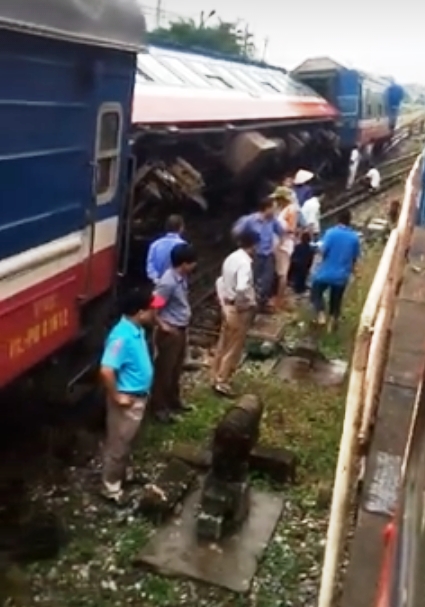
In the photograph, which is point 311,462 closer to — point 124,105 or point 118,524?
point 118,524

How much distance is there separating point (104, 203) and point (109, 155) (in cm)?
33

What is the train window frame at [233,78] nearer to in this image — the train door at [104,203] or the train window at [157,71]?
the train window at [157,71]

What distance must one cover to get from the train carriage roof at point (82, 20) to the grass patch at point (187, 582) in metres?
2.74

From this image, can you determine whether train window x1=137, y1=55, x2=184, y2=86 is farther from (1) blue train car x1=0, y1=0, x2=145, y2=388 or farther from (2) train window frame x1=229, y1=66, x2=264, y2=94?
(2) train window frame x1=229, y1=66, x2=264, y2=94

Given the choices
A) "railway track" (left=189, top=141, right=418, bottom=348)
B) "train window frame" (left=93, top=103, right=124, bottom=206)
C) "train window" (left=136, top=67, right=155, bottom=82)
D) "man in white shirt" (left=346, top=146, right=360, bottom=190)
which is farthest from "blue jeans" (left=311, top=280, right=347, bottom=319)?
"man in white shirt" (left=346, top=146, right=360, bottom=190)

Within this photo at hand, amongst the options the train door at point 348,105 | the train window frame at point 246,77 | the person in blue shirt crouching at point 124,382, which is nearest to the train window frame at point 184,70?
the train window frame at point 246,77

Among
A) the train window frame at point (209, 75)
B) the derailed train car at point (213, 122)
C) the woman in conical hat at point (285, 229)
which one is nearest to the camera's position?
the derailed train car at point (213, 122)

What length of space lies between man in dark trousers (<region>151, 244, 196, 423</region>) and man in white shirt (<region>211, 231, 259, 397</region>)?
1.81ft

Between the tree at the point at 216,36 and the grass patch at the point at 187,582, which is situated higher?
the tree at the point at 216,36

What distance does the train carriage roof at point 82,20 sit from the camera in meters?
4.45

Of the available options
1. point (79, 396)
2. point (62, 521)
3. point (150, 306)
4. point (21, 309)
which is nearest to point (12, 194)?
point (21, 309)

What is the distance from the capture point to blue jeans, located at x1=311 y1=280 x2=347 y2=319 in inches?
378

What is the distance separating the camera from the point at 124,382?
18.2 feet

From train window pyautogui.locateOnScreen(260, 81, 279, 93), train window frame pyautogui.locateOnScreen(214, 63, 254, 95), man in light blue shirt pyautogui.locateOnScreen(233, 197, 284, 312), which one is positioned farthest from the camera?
train window pyautogui.locateOnScreen(260, 81, 279, 93)
